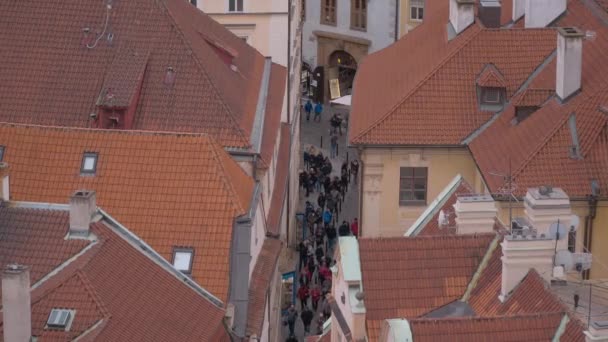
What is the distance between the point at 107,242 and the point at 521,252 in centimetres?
1278

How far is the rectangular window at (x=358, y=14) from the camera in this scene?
103125mm

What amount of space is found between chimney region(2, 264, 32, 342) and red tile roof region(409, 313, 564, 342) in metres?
10.3

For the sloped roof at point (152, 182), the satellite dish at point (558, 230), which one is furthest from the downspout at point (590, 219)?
the satellite dish at point (558, 230)

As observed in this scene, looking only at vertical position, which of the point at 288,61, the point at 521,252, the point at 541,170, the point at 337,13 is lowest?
the point at 521,252

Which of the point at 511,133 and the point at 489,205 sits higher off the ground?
the point at 511,133

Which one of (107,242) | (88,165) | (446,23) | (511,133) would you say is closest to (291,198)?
(446,23)

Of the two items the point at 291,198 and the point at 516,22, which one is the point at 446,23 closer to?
the point at 516,22

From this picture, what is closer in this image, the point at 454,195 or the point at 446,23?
the point at 454,195

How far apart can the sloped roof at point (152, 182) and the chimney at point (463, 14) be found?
14170mm

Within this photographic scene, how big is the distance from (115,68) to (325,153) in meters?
29.8

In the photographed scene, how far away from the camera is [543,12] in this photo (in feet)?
221

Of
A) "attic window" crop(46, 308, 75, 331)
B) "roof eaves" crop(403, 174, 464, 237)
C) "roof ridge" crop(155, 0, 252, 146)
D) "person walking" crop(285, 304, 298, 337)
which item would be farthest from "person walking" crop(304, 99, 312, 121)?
"attic window" crop(46, 308, 75, 331)

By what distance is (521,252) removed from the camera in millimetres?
40656

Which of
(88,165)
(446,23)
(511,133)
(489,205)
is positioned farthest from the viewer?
(446,23)
